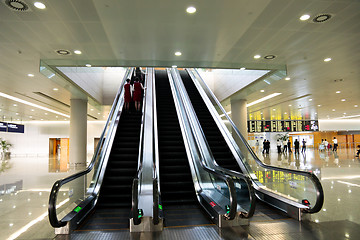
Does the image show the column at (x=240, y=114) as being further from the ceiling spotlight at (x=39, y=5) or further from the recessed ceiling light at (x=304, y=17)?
the ceiling spotlight at (x=39, y=5)

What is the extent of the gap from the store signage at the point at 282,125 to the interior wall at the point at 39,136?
52.4ft

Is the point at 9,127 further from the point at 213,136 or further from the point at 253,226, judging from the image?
the point at 253,226

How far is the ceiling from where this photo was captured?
4859mm

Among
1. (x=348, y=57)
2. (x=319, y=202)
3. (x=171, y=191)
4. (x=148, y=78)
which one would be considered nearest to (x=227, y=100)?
(x=148, y=78)

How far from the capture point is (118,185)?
5930 mm

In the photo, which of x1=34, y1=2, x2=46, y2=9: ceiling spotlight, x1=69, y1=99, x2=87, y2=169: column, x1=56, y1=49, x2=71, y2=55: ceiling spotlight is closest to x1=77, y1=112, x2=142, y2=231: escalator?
x1=56, y1=49, x2=71, y2=55: ceiling spotlight

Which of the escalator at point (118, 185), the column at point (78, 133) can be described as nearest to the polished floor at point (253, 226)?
the escalator at point (118, 185)

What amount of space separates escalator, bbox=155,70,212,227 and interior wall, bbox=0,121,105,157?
19.1 meters

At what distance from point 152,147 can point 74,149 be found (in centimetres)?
844

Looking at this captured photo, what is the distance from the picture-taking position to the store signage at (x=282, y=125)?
981 inches

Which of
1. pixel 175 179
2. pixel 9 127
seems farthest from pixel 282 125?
pixel 9 127

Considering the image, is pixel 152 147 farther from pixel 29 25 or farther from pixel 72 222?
pixel 29 25

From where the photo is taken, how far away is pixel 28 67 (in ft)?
27.6

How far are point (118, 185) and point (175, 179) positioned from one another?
1388 millimetres
